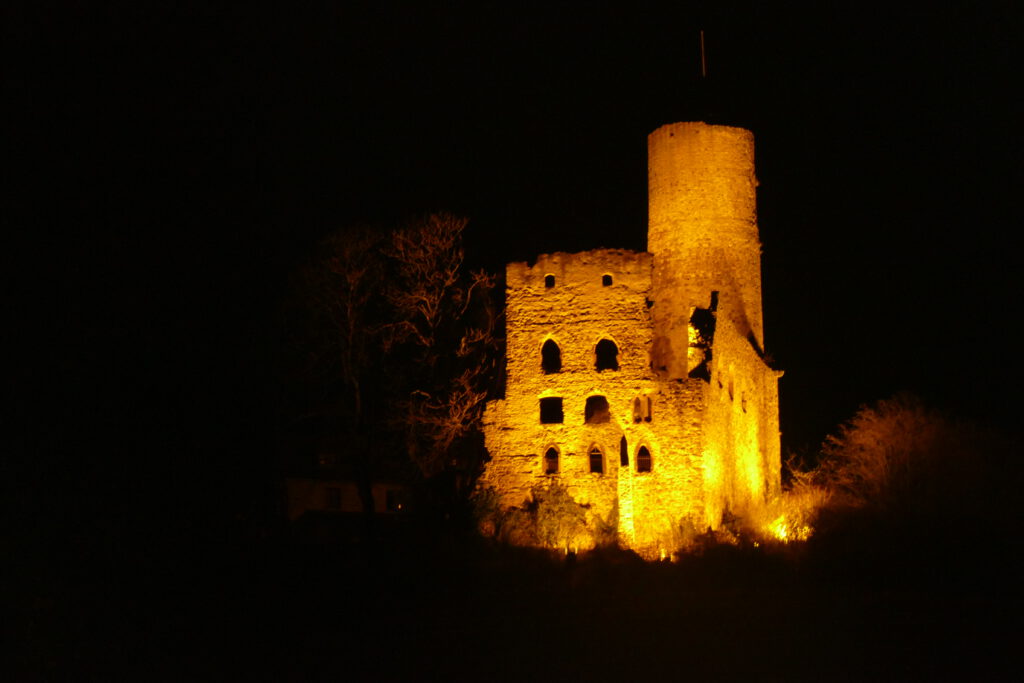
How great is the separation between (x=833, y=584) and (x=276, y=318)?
1407cm

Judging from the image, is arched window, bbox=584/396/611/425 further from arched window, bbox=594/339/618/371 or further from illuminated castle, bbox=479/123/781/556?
arched window, bbox=594/339/618/371

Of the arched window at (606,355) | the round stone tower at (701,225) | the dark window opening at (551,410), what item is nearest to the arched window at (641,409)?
the arched window at (606,355)

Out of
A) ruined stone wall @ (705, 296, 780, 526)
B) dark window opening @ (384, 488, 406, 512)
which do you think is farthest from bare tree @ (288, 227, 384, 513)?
dark window opening @ (384, 488, 406, 512)

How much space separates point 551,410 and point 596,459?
19.1 ft

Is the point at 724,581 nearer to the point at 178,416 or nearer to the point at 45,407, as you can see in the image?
the point at 178,416

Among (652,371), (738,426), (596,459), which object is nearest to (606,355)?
(652,371)

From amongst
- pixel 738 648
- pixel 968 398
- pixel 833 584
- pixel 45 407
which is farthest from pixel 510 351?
pixel 968 398

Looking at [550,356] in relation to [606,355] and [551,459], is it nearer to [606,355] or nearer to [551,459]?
[606,355]

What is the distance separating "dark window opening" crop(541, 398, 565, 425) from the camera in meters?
37.2

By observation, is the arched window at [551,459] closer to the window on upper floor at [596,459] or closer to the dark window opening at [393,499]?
the window on upper floor at [596,459]

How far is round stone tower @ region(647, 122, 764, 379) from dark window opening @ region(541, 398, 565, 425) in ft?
11.4

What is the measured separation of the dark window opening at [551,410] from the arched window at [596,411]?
1.65 metres

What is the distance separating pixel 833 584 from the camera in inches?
1168

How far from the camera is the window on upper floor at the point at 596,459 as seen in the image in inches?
1285
